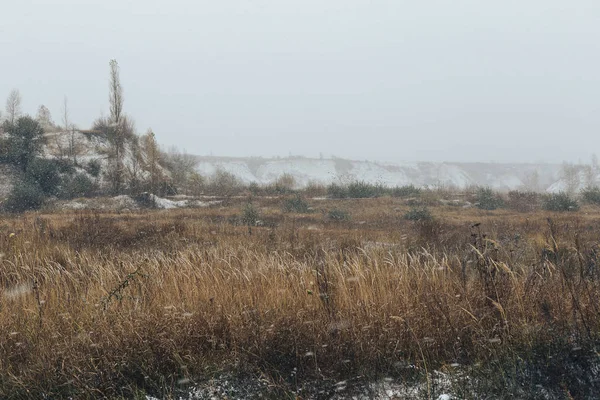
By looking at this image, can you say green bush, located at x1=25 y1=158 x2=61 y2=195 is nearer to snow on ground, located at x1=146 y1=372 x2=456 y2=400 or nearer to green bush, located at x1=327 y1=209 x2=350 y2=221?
green bush, located at x1=327 y1=209 x2=350 y2=221

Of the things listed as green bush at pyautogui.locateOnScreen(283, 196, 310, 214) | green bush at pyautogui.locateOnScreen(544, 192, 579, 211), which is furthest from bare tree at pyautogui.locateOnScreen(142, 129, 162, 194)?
green bush at pyautogui.locateOnScreen(544, 192, 579, 211)

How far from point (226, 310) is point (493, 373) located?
2.16 m

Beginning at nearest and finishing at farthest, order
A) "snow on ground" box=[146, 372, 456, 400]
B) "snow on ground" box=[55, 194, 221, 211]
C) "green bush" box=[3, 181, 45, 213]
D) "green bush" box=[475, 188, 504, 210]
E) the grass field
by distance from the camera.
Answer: "snow on ground" box=[146, 372, 456, 400] → the grass field → "green bush" box=[3, 181, 45, 213] → "green bush" box=[475, 188, 504, 210] → "snow on ground" box=[55, 194, 221, 211]

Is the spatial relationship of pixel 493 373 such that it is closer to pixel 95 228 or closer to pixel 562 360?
pixel 562 360

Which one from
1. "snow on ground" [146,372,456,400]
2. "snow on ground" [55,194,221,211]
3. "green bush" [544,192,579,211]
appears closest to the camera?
"snow on ground" [146,372,456,400]

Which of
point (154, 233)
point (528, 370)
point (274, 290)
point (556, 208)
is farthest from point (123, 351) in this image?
point (556, 208)

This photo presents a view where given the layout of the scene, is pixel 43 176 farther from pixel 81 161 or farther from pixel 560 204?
pixel 560 204

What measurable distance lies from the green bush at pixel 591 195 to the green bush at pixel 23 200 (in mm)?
35708

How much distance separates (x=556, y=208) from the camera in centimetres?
2041

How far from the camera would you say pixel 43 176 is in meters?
28.2

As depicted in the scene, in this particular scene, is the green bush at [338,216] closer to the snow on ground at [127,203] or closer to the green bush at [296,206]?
the green bush at [296,206]

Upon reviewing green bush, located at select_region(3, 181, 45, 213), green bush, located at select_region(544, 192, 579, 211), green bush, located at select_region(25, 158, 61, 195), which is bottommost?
green bush, located at select_region(544, 192, 579, 211)

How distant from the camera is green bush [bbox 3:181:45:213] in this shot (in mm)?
21703

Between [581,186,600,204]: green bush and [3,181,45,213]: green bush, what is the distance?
117 feet
